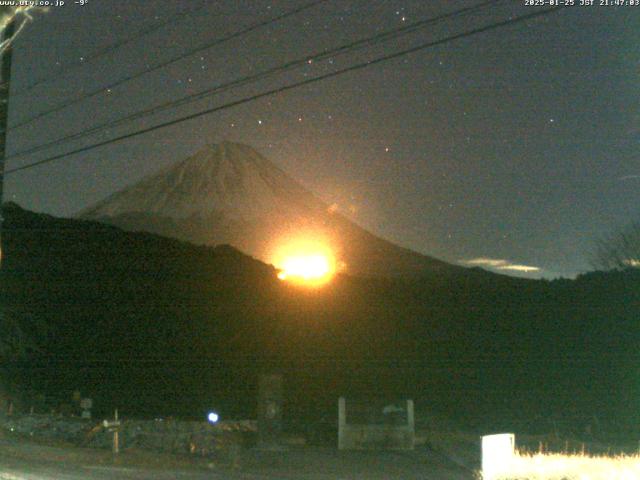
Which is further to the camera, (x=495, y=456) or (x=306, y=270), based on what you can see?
(x=306, y=270)

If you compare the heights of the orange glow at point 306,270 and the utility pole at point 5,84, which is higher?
the orange glow at point 306,270

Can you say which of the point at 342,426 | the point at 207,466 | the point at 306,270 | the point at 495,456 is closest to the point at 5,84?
the point at 207,466

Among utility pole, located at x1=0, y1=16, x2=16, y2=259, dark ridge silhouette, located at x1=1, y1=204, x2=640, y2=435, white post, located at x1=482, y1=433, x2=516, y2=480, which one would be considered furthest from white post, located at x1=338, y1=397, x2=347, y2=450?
utility pole, located at x1=0, y1=16, x2=16, y2=259

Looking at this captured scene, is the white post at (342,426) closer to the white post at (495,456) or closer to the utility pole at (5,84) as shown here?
the white post at (495,456)

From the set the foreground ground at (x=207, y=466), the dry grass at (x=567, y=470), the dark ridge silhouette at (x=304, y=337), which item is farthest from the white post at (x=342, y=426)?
the dark ridge silhouette at (x=304, y=337)

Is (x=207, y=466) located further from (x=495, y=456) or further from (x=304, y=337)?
(x=304, y=337)

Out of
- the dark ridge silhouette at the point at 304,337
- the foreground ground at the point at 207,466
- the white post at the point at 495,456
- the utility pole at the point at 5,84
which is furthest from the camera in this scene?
the dark ridge silhouette at the point at 304,337
